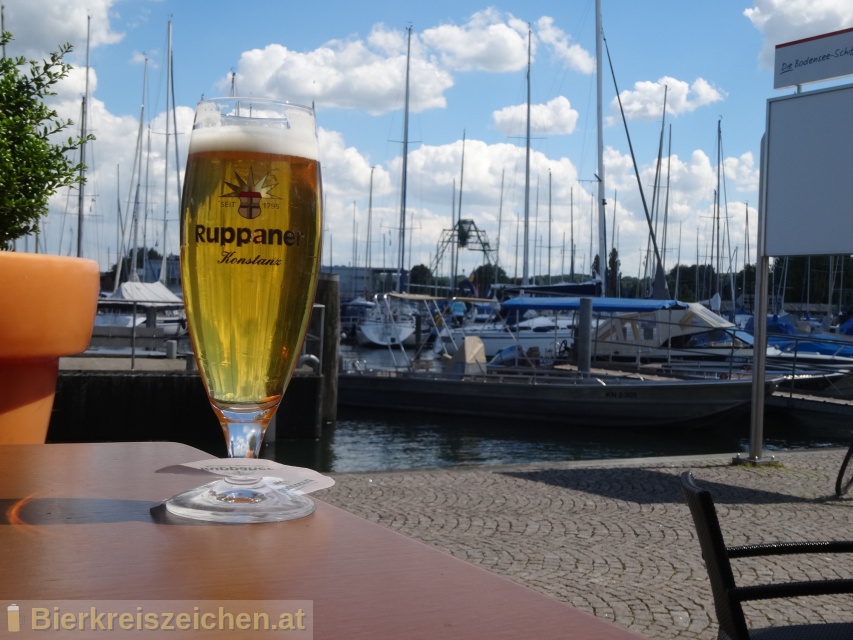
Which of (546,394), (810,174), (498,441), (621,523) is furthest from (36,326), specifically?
(546,394)

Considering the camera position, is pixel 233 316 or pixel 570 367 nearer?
pixel 233 316

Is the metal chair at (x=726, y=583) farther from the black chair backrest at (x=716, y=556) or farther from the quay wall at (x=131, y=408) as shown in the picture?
the quay wall at (x=131, y=408)

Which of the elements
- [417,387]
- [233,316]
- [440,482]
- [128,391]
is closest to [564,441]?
[417,387]

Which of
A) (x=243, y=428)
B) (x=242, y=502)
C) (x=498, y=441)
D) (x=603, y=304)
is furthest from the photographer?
(x=603, y=304)

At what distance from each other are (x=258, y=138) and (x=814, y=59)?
8.08 metres

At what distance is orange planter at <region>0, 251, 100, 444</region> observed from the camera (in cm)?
244

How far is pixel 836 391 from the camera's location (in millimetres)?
21109

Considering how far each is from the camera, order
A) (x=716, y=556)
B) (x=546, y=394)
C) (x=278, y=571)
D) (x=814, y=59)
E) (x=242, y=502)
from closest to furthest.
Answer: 1. (x=278, y=571)
2. (x=242, y=502)
3. (x=716, y=556)
4. (x=814, y=59)
5. (x=546, y=394)

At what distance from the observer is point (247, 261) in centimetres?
97

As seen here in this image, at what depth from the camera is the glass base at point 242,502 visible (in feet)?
2.59

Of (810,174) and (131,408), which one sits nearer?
(810,174)

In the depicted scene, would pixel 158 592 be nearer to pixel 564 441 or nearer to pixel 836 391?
pixel 564 441

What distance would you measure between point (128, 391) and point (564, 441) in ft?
29.7

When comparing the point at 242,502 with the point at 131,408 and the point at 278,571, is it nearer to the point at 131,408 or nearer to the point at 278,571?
the point at 278,571
